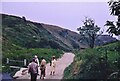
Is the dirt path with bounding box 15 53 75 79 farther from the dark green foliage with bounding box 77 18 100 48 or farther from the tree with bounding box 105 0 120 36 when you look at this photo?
the tree with bounding box 105 0 120 36

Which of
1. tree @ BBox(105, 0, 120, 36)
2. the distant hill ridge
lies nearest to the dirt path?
the distant hill ridge

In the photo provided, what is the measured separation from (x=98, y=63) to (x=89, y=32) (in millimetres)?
2815

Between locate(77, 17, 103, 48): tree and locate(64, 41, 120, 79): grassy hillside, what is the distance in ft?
3.06

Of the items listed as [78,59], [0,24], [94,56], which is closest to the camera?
[94,56]

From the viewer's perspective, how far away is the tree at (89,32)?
10225 millimetres

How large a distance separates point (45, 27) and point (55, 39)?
0.53 meters

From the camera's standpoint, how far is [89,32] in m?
11.2

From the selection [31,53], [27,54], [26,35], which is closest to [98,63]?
[31,53]

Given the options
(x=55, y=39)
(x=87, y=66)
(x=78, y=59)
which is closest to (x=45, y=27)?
(x=55, y=39)

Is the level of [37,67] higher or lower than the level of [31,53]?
lower

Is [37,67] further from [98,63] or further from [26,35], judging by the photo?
[26,35]

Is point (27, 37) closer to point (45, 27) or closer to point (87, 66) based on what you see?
point (45, 27)

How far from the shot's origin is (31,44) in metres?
10.9

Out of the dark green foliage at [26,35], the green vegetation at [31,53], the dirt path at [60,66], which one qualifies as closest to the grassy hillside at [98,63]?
the dirt path at [60,66]
